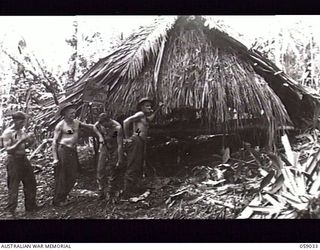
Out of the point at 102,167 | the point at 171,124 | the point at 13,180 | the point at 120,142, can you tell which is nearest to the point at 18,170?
the point at 13,180

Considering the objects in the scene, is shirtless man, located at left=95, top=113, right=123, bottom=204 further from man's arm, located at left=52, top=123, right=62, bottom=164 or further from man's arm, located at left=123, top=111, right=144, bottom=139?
man's arm, located at left=52, top=123, right=62, bottom=164

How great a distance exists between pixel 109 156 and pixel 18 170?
553 mm

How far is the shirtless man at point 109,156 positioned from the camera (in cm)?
293

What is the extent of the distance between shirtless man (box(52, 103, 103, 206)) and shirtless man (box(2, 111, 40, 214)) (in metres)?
0.15

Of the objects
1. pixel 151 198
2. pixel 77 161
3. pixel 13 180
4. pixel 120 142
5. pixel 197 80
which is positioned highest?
pixel 197 80

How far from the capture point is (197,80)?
2912 mm

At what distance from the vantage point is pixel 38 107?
2.97 metres

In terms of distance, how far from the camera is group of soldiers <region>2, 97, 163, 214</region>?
9.59 ft

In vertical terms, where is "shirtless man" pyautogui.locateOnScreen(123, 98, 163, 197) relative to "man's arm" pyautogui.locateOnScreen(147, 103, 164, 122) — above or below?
below

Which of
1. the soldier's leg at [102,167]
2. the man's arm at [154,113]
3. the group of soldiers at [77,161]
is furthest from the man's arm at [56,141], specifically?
the man's arm at [154,113]

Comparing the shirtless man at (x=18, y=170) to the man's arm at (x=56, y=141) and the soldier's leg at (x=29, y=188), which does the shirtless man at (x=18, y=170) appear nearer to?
the soldier's leg at (x=29, y=188)

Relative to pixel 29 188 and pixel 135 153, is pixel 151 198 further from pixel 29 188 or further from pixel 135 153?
pixel 29 188

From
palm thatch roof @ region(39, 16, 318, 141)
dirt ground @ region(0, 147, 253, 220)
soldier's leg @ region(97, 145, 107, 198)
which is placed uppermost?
palm thatch roof @ region(39, 16, 318, 141)

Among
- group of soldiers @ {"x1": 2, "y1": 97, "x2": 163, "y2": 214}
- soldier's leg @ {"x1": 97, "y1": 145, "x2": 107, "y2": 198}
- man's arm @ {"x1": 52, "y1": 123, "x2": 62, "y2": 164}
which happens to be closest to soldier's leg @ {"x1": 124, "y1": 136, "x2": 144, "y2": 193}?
group of soldiers @ {"x1": 2, "y1": 97, "x2": 163, "y2": 214}
